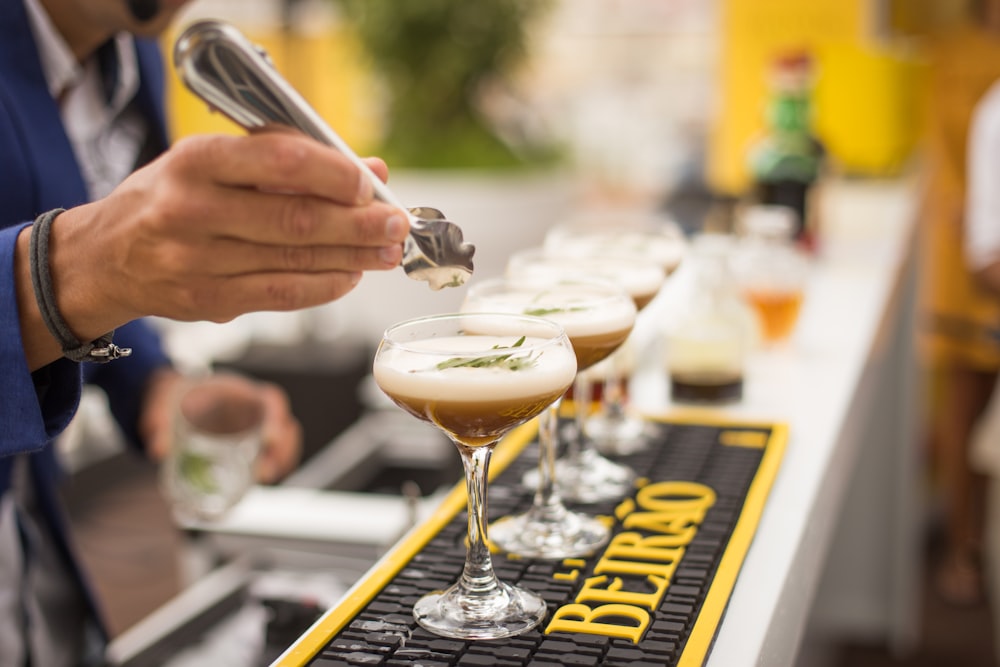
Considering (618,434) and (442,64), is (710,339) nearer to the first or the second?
(618,434)

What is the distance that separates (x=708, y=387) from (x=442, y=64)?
278cm

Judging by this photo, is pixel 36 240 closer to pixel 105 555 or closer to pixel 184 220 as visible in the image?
pixel 184 220

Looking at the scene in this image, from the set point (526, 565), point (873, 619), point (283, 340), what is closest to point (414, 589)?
point (526, 565)

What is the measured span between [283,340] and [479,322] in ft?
9.11

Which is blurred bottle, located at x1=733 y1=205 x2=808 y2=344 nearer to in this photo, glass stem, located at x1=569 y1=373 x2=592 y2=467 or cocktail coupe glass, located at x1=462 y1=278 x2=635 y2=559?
glass stem, located at x1=569 y1=373 x2=592 y2=467

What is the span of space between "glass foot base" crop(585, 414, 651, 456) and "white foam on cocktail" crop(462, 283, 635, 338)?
0.32 meters

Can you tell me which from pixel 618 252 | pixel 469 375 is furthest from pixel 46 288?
pixel 618 252

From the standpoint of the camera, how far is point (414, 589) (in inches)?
44.6

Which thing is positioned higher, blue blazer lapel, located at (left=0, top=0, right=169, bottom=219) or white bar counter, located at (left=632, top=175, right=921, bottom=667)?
blue blazer lapel, located at (left=0, top=0, right=169, bottom=219)

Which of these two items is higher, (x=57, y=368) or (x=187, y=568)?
(x=57, y=368)

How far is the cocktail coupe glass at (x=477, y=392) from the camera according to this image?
3.30 ft

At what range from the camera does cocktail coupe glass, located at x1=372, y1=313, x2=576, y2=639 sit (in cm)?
100

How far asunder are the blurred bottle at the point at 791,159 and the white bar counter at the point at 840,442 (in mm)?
163

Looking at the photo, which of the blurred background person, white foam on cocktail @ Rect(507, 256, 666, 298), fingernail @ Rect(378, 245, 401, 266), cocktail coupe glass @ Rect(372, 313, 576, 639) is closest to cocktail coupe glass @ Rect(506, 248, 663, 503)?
white foam on cocktail @ Rect(507, 256, 666, 298)
